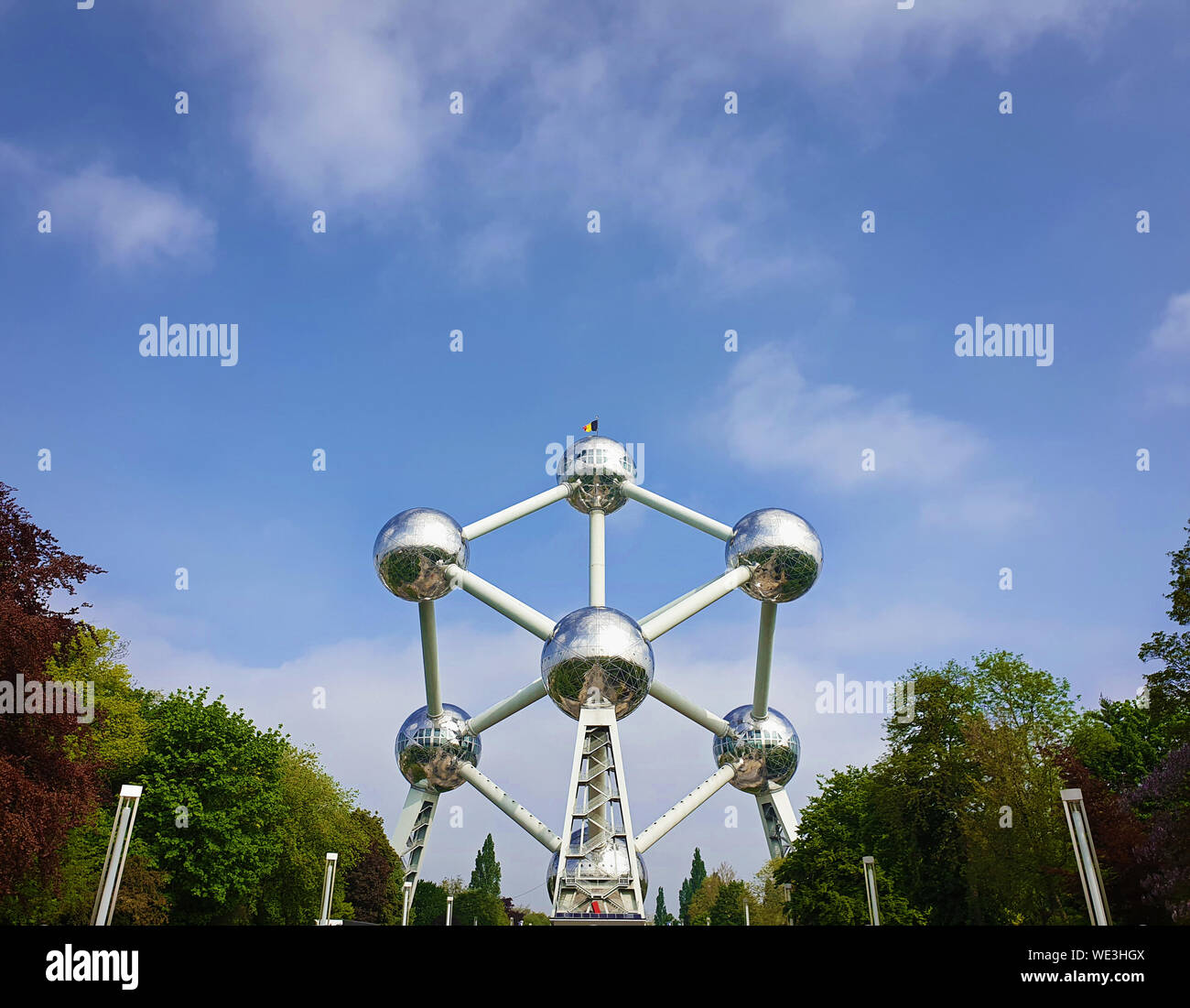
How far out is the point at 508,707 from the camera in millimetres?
31203

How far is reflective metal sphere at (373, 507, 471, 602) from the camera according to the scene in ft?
95.8

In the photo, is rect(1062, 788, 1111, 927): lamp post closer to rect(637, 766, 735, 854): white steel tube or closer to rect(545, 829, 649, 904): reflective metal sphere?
rect(545, 829, 649, 904): reflective metal sphere

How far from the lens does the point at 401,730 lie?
3481 centimetres

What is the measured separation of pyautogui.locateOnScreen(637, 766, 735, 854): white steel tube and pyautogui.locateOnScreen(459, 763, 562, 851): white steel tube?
7.88 ft

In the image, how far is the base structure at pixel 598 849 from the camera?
23.7m

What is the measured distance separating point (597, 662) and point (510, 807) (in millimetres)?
9775

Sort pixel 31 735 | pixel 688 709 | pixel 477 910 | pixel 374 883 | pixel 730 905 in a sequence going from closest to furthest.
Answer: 1. pixel 31 735
2. pixel 688 709
3. pixel 374 883
4. pixel 730 905
5. pixel 477 910

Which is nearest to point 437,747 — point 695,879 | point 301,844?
point 301,844

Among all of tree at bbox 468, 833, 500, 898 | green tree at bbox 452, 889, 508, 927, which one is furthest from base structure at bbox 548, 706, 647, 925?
tree at bbox 468, 833, 500, 898

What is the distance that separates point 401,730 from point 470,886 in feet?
189

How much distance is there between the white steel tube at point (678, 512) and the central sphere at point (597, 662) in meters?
7.65

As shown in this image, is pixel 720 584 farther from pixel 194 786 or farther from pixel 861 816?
pixel 194 786

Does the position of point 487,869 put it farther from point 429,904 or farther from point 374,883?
point 374,883
